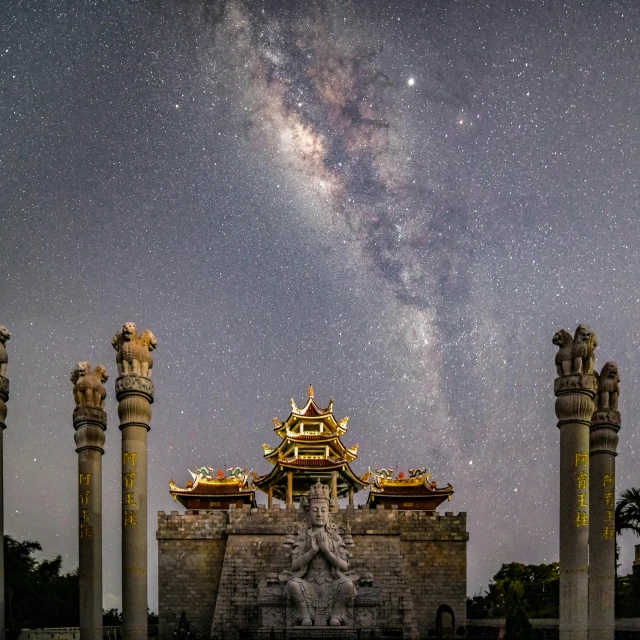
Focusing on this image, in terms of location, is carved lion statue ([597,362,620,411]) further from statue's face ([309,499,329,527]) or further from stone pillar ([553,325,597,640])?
statue's face ([309,499,329,527])

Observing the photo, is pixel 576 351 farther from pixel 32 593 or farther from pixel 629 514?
pixel 32 593

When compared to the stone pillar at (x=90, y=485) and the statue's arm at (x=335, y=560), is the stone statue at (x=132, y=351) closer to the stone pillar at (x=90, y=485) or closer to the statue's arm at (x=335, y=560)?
the stone pillar at (x=90, y=485)

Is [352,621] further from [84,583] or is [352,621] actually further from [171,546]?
[171,546]

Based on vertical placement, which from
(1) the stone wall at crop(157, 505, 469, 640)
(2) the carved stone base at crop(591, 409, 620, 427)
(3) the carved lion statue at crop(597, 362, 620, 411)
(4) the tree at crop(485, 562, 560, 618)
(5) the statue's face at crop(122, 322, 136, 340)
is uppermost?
(5) the statue's face at crop(122, 322, 136, 340)

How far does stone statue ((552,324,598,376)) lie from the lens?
1219 inches

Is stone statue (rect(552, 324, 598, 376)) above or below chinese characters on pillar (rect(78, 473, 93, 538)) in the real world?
above

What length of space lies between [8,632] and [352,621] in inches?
469

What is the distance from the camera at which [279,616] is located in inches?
1601

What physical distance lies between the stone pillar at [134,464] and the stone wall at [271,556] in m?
14.7

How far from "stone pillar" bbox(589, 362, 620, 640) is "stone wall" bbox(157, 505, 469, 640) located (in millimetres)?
15577

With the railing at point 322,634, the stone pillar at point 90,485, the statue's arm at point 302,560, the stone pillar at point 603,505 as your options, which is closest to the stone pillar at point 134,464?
the stone pillar at point 90,485

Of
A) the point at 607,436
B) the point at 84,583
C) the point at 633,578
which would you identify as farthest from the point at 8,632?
the point at 633,578

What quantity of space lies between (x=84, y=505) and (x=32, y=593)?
1246cm

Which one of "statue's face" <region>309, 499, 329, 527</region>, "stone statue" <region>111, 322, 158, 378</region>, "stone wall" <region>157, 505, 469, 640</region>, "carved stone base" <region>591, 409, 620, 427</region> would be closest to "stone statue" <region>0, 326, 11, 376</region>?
"stone statue" <region>111, 322, 158, 378</region>
